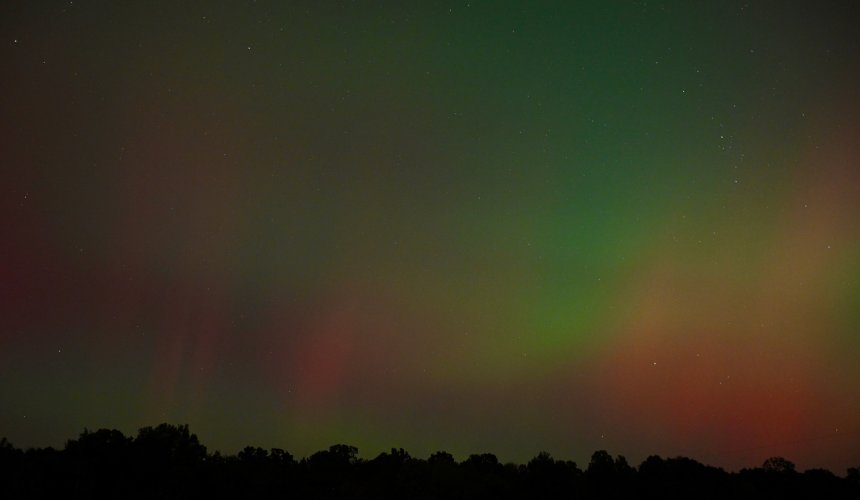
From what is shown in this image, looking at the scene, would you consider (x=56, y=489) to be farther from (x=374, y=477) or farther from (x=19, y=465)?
(x=374, y=477)

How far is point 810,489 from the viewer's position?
4369cm

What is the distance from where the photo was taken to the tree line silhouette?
38094 mm

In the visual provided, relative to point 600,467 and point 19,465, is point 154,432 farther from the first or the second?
point 600,467

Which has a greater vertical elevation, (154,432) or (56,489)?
(154,432)

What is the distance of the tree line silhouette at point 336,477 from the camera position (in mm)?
38094

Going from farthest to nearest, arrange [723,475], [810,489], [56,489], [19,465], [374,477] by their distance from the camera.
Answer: [374,477], [723,475], [810,489], [19,465], [56,489]

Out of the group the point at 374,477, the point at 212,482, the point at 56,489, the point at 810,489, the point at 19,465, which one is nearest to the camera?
the point at 56,489

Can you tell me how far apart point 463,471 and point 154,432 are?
2361 centimetres

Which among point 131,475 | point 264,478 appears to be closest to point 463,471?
point 264,478

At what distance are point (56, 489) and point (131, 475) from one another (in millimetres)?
6592

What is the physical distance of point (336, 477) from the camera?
163ft

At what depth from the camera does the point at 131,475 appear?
4150cm

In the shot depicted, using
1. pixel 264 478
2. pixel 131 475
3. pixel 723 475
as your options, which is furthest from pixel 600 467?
pixel 131 475

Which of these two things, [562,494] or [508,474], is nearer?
[562,494]
